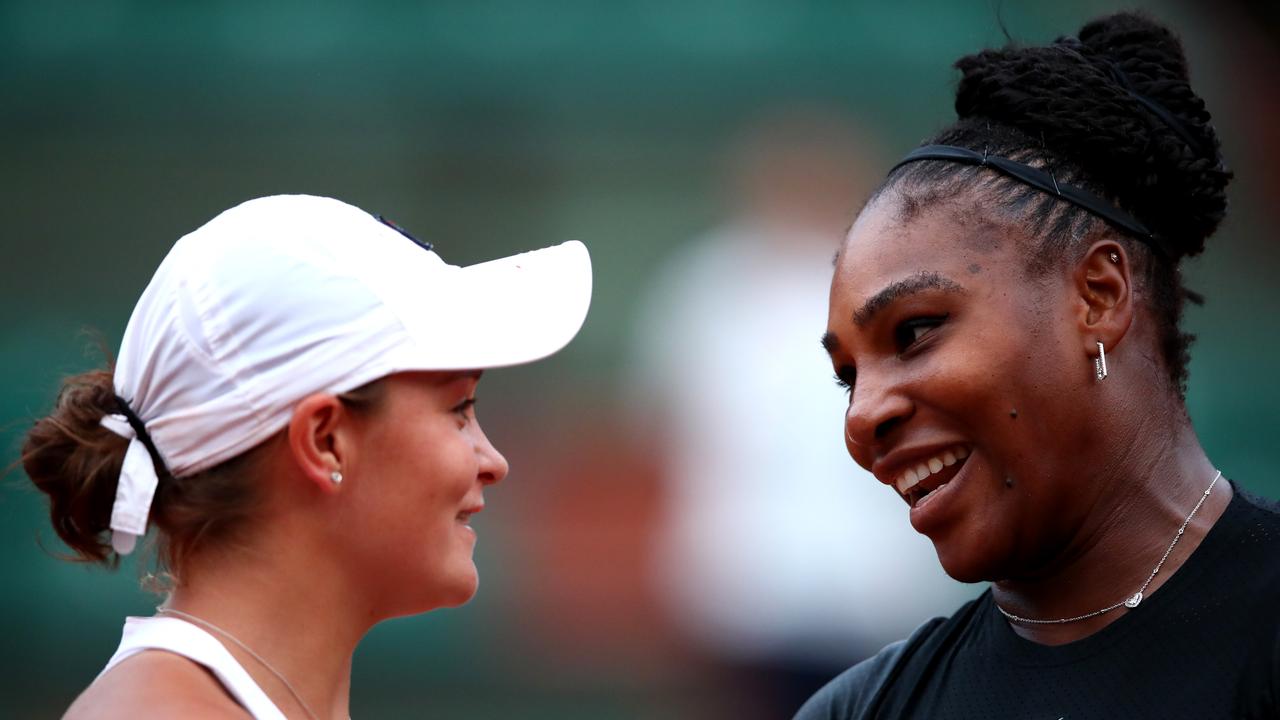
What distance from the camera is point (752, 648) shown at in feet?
23.4

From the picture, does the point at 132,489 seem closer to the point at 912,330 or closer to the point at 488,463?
the point at 488,463

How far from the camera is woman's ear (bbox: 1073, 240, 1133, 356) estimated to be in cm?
239

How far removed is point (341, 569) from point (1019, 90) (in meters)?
1.40

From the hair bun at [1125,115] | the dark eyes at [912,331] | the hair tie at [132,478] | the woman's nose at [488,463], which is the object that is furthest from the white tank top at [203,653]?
the hair bun at [1125,115]

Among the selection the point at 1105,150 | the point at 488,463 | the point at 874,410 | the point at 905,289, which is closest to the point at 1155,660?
the point at 874,410

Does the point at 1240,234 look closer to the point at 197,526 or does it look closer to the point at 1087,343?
the point at 1087,343

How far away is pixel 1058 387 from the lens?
7.75ft

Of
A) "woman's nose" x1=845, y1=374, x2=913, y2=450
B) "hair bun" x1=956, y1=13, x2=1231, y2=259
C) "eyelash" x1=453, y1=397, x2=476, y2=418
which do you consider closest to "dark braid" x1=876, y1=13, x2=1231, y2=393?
"hair bun" x1=956, y1=13, x2=1231, y2=259

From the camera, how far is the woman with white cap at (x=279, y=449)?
7.01 ft

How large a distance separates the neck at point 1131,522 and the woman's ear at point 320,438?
46.7 inches

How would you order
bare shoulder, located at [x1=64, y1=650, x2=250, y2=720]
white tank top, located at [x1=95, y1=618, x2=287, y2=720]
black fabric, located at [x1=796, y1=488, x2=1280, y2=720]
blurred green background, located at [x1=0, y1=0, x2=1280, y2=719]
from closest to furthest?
bare shoulder, located at [x1=64, y1=650, x2=250, y2=720]
white tank top, located at [x1=95, y1=618, x2=287, y2=720]
black fabric, located at [x1=796, y1=488, x2=1280, y2=720]
blurred green background, located at [x1=0, y1=0, x2=1280, y2=719]

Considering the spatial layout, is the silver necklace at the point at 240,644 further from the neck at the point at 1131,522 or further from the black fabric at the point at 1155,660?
the neck at the point at 1131,522

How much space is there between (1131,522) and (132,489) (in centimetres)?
156

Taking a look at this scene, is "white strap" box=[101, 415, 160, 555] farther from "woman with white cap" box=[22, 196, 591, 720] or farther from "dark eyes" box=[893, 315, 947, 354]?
"dark eyes" box=[893, 315, 947, 354]
